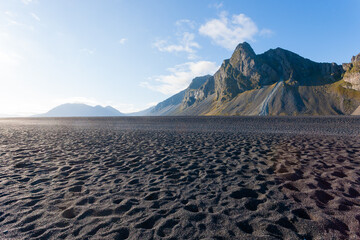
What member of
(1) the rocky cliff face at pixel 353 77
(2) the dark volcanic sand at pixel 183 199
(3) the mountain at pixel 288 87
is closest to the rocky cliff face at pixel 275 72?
(3) the mountain at pixel 288 87

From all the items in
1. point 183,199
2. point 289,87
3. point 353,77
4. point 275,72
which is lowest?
point 183,199

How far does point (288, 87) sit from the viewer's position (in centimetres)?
13875

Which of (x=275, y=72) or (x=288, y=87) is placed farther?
(x=275, y=72)

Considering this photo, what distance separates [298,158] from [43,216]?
1179 centimetres

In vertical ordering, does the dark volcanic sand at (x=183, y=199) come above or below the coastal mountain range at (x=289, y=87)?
below

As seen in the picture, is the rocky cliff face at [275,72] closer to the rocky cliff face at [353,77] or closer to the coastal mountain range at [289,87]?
the coastal mountain range at [289,87]

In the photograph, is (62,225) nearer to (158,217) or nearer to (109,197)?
(109,197)

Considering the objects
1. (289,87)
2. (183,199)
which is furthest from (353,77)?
(183,199)

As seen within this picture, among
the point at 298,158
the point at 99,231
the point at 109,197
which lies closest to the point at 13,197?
the point at 109,197

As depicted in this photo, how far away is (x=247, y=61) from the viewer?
191 m

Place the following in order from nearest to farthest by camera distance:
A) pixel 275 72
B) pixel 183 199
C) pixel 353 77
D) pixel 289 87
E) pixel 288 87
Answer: pixel 183 199
pixel 353 77
pixel 289 87
pixel 288 87
pixel 275 72

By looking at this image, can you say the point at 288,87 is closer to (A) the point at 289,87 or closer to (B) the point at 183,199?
(A) the point at 289,87

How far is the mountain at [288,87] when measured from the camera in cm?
11700

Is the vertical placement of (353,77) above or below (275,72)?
below
